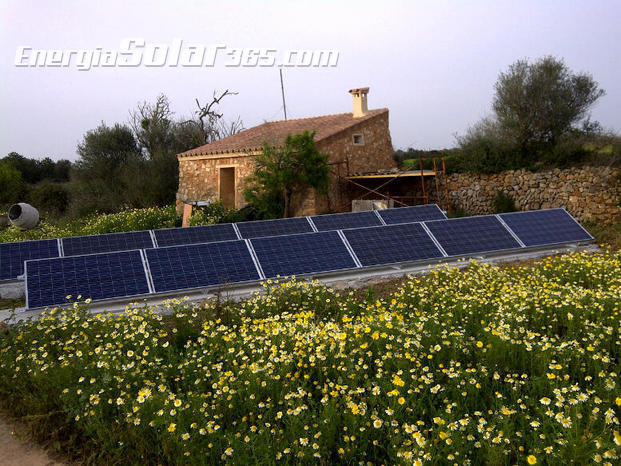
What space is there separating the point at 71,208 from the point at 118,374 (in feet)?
85.5

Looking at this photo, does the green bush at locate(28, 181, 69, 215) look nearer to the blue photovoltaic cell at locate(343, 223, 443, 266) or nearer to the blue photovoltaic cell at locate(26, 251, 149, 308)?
the blue photovoltaic cell at locate(26, 251, 149, 308)

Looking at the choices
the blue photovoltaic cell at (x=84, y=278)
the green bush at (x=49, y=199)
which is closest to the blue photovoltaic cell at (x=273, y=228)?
→ the blue photovoltaic cell at (x=84, y=278)

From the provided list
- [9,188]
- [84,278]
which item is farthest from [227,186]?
[9,188]

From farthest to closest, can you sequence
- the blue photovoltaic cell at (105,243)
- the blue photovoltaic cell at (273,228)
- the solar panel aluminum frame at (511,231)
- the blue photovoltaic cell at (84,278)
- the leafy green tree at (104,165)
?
the leafy green tree at (104,165) < the blue photovoltaic cell at (273,228) < the blue photovoltaic cell at (105,243) < the solar panel aluminum frame at (511,231) < the blue photovoltaic cell at (84,278)

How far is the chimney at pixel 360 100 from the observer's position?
74.9ft

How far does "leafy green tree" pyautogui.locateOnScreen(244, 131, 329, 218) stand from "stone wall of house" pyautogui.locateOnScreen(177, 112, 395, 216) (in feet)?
2.41

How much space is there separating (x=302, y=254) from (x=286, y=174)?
33.7 ft

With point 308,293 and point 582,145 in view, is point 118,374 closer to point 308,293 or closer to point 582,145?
point 308,293

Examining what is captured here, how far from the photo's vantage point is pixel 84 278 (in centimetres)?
671

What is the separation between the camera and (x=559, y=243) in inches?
367

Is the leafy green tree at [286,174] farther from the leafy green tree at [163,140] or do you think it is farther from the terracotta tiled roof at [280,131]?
the leafy green tree at [163,140]

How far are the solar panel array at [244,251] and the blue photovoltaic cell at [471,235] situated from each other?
0.02 metres

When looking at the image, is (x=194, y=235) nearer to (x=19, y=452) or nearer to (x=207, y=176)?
(x=19, y=452)

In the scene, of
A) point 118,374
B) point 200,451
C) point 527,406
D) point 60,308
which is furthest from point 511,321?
point 60,308
